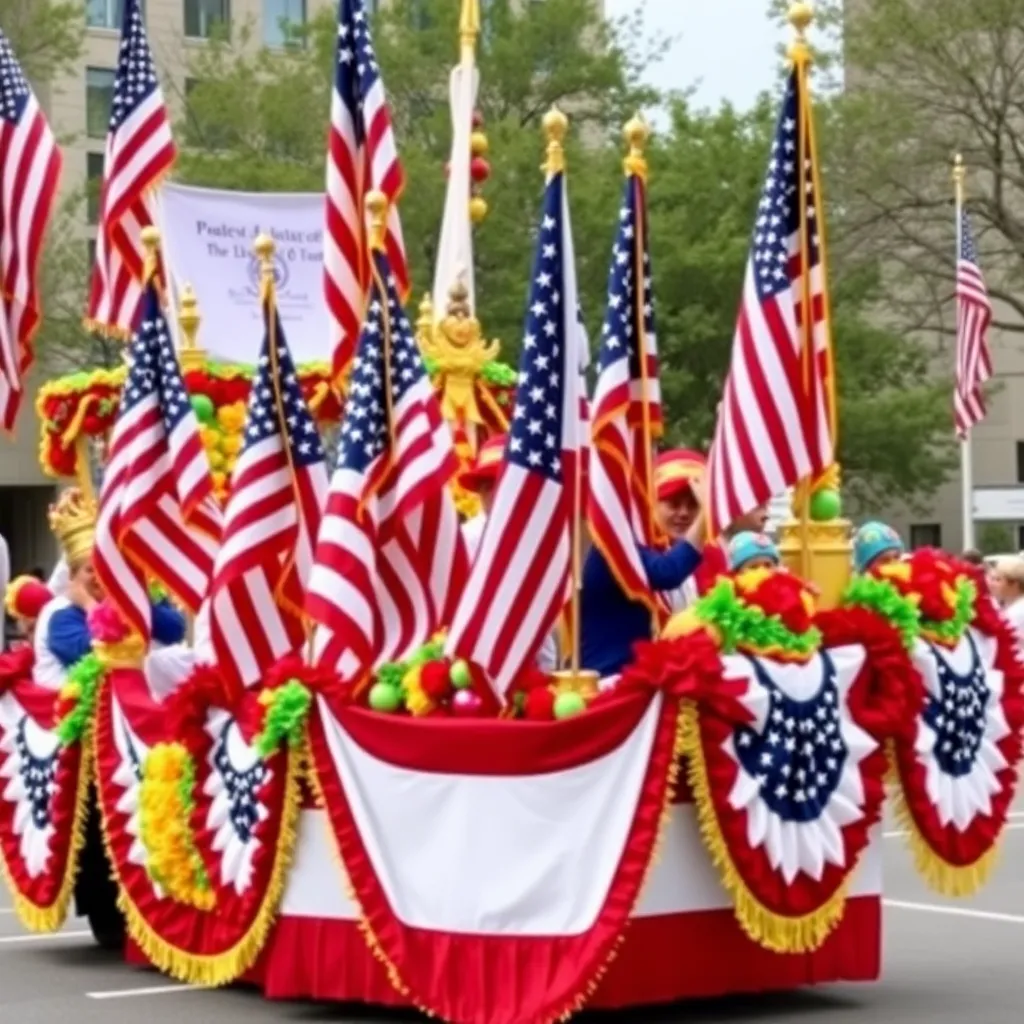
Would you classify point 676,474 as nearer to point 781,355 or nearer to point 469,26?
point 781,355

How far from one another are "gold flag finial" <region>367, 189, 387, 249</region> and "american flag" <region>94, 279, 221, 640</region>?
1.30 meters

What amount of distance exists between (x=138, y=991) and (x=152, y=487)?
2.03m

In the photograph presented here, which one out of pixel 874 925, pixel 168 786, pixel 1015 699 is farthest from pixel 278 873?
pixel 1015 699

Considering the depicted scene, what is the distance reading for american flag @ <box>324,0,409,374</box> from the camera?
40.5 ft

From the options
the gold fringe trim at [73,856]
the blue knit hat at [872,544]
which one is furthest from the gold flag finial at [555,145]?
the blue knit hat at [872,544]

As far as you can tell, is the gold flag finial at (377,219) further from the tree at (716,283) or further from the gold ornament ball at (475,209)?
the tree at (716,283)

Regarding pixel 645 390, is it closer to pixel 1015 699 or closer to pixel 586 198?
pixel 1015 699

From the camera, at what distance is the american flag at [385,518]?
9.81 meters

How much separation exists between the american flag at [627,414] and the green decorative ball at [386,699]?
2.91 ft

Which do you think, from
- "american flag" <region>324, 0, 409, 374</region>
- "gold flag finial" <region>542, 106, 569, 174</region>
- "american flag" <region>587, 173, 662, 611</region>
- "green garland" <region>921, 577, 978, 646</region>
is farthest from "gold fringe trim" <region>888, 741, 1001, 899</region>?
"american flag" <region>324, 0, 409, 374</region>

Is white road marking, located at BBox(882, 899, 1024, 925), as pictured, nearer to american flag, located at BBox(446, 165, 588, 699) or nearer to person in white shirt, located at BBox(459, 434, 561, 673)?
person in white shirt, located at BBox(459, 434, 561, 673)

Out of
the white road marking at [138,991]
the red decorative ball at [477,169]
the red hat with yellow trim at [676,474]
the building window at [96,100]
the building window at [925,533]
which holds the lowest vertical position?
the building window at [925,533]

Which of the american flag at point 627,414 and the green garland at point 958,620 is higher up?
the american flag at point 627,414

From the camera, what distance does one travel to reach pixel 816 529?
10.3 meters
